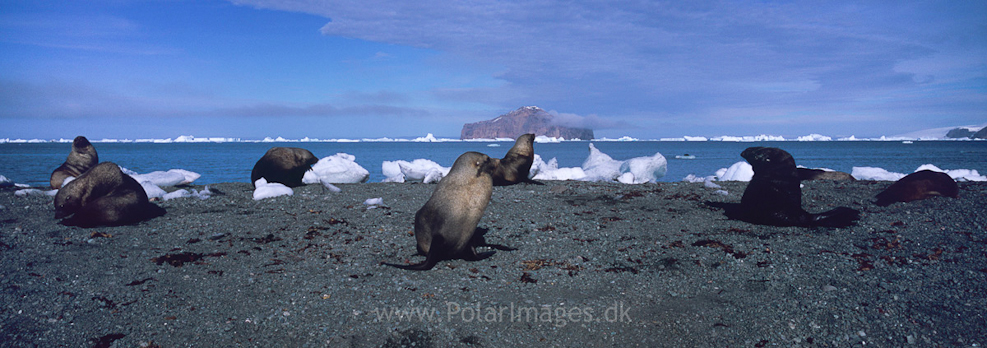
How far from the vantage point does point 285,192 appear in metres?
11.6

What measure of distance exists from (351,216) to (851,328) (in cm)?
756

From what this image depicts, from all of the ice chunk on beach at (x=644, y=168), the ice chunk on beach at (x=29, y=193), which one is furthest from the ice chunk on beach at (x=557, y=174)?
the ice chunk on beach at (x=29, y=193)

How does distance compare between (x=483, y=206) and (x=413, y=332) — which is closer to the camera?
(x=413, y=332)

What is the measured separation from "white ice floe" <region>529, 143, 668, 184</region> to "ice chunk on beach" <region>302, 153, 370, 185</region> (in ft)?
20.4

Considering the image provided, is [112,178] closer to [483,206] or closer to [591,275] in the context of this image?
[483,206]

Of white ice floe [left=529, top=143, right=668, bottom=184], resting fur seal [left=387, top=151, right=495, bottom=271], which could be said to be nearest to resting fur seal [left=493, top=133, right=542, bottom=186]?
white ice floe [left=529, top=143, right=668, bottom=184]

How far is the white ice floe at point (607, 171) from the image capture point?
17906mm

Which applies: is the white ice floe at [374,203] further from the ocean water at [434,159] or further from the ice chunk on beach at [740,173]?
the ocean water at [434,159]

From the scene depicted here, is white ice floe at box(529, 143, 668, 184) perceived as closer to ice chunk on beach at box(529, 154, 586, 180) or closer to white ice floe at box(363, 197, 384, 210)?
ice chunk on beach at box(529, 154, 586, 180)

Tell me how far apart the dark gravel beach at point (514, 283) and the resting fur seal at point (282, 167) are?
17.3 feet

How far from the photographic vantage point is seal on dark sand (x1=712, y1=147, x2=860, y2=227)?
25.7 ft

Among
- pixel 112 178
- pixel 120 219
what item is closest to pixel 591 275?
pixel 120 219

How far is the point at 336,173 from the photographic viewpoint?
16.3 meters

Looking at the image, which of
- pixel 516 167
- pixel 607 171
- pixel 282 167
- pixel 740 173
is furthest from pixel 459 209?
pixel 740 173
